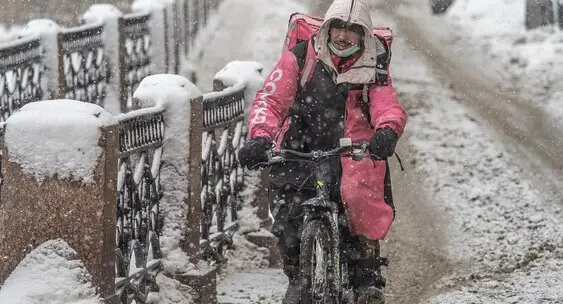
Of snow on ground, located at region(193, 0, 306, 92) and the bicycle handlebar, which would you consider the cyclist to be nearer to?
the bicycle handlebar

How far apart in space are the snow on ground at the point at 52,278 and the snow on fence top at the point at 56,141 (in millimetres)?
382

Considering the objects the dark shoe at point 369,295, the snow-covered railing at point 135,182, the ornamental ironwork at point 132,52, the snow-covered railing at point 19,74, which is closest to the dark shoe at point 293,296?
the dark shoe at point 369,295

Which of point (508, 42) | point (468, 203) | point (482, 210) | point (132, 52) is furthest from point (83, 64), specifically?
point (508, 42)

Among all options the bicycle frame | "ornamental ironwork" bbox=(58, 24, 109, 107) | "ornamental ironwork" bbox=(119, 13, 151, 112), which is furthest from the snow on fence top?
"ornamental ironwork" bbox=(119, 13, 151, 112)

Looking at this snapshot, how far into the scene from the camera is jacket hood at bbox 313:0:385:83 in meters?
6.05

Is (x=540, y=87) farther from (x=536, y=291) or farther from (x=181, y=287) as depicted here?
(x=181, y=287)

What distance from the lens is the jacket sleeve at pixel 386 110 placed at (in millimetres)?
5832

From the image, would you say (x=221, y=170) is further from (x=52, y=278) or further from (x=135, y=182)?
(x=52, y=278)

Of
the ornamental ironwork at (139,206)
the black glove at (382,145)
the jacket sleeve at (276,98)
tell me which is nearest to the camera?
the black glove at (382,145)

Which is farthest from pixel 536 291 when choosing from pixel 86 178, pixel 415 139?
pixel 415 139

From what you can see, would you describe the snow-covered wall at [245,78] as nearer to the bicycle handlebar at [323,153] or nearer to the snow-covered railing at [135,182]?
the snow-covered railing at [135,182]

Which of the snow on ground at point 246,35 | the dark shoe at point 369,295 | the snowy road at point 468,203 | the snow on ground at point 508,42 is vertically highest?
the dark shoe at point 369,295

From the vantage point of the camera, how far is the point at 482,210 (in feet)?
33.4

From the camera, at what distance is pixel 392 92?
6207mm
